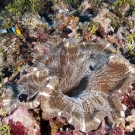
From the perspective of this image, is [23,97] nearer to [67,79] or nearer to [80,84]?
[67,79]

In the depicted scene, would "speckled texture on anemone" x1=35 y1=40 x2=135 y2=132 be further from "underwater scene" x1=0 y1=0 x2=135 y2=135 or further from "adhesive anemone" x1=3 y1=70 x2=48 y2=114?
"adhesive anemone" x1=3 y1=70 x2=48 y2=114

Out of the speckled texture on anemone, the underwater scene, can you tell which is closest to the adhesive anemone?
the underwater scene

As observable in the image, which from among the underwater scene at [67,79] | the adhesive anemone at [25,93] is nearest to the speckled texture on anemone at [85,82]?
the underwater scene at [67,79]

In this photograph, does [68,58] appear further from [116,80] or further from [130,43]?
[130,43]

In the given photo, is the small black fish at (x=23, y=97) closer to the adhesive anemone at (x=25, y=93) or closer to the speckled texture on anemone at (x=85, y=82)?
the adhesive anemone at (x=25, y=93)

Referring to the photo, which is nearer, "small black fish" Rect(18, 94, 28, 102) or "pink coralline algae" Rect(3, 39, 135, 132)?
"pink coralline algae" Rect(3, 39, 135, 132)

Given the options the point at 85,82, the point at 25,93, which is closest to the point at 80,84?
the point at 85,82

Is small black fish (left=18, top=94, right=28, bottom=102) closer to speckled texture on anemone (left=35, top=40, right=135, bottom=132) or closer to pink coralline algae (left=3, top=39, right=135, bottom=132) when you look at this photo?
pink coralline algae (left=3, top=39, right=135, bottom=132)

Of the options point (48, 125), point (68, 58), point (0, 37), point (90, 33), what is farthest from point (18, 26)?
point (48, 125)
